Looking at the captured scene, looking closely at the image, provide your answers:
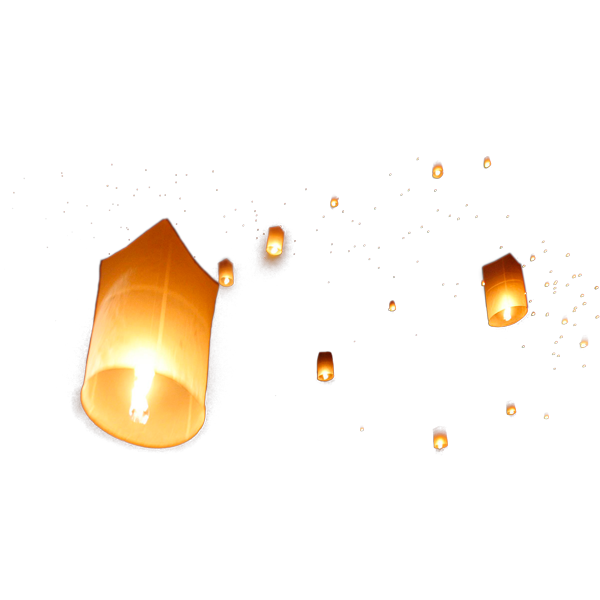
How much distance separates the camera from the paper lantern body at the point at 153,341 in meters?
2.10

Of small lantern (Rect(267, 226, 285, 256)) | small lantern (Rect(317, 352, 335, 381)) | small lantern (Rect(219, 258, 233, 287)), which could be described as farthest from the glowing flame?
small lantern (Rect(317, 352, 335, 381))

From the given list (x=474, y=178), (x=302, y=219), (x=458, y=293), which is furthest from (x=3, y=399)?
(x=474, y=178)

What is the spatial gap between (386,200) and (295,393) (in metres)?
1.62

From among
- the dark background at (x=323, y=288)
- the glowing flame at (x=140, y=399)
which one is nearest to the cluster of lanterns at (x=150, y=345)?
the glowing flame at (x=140, y=399)

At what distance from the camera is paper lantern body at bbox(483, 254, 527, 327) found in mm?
3439

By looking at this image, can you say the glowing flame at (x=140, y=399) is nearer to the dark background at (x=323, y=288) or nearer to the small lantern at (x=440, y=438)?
the dark background at (x=323, y=288)

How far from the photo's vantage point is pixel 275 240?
3471mm

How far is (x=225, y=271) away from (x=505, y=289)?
195cm

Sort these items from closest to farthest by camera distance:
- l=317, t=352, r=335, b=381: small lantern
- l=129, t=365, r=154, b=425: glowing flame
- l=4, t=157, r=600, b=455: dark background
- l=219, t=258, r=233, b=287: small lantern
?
l=129, t=365, r=154, b=425: glowing flame → l=4, t=157, r=600, b=455: dark background → l=219, t=258, r=233, b=287: small lantern → l=317, t=352, r=335, b=381: small lantern

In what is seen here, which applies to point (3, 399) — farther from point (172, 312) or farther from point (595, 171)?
point (595, 171)

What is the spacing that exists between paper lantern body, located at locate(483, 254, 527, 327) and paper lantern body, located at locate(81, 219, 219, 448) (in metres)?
2.01

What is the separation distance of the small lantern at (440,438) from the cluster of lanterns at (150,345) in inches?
87.6

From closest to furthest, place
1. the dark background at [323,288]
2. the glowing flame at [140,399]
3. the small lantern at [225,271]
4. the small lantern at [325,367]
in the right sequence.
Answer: the glowing flame at [140,399]
the dark background at [323,288]
the small lantern at [225,271]
the small lantern at [325,367]

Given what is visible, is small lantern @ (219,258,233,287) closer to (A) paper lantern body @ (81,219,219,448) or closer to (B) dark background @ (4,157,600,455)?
(B) dark background @ (4,157,600,455)
